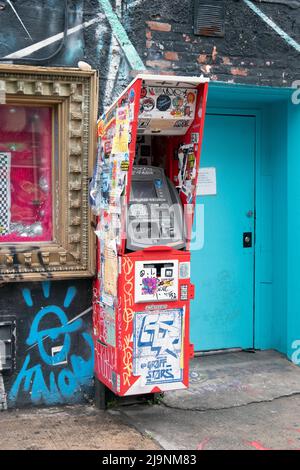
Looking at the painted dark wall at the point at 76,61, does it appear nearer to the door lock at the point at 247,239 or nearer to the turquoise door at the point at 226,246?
the turquoise door at the point at 226,246

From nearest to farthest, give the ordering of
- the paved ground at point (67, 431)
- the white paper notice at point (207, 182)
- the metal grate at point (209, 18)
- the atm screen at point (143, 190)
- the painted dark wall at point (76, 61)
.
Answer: the paved ground at point (67, 431), the atm screen at point (143, 190), the painted dark wall at point (76, 61), the metal grate at point (209, 18), the white paper notice at point (207, 182)

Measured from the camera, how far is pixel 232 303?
6.48 metres

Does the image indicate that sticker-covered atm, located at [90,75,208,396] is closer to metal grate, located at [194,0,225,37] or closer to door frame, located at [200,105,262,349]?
metal grate, located at [194,0,225,37]

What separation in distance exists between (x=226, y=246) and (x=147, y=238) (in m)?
1.90

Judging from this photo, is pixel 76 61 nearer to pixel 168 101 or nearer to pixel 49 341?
pixel 168 101

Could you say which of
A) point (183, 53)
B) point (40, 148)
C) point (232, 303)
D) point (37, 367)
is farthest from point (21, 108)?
point (232, 303)

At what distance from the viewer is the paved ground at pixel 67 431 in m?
4.50

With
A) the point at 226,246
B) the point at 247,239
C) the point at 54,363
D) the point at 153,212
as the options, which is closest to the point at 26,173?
the point at 153,212

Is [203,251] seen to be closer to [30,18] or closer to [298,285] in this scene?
[298,285]

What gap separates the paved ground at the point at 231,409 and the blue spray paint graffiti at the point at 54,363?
406 mm

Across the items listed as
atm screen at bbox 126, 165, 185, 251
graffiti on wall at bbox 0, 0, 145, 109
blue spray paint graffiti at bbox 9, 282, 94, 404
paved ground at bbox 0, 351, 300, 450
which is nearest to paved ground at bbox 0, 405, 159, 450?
paved ground at bbox 0, 351, 300, 450

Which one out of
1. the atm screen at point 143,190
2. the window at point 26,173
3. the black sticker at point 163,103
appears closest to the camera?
the black sticker at point 163,103

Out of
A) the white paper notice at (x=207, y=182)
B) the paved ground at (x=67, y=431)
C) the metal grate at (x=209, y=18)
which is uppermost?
the metal grate at (x=209, y=18)

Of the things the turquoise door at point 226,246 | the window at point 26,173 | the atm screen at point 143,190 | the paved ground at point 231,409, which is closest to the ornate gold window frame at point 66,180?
the window at point 26,173
